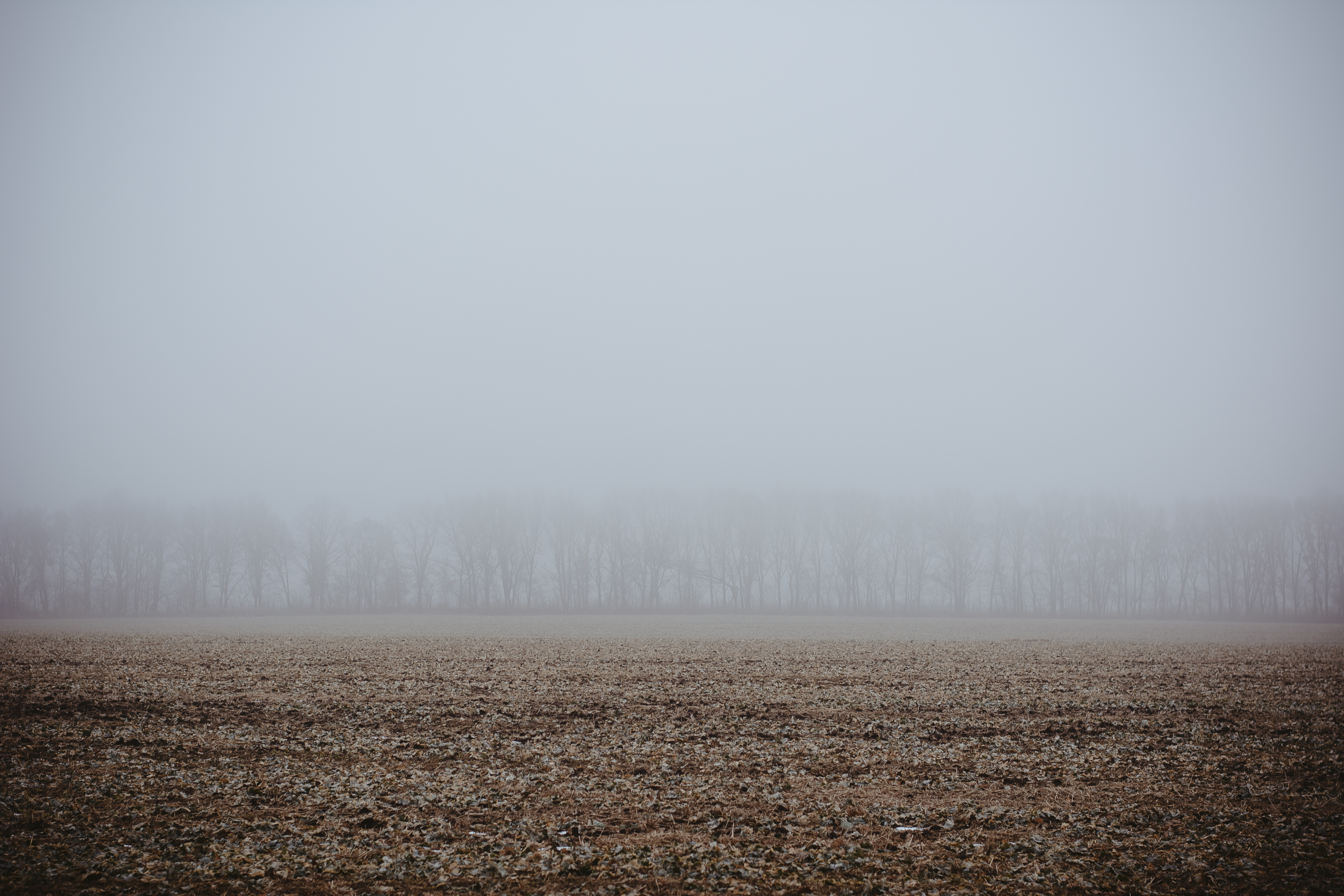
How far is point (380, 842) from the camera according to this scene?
332 inches

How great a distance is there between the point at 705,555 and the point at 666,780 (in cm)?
8549

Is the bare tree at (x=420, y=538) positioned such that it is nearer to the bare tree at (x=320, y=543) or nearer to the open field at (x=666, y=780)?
the bare tree at (x=320, y=543)

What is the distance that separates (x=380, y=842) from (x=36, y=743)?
9027 millimetres

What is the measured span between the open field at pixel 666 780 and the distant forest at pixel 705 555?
64573 millimetres

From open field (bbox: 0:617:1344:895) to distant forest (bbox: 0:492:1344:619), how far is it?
64573mm

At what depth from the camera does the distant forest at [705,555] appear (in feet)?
272

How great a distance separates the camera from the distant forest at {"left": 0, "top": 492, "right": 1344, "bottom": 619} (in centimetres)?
8288

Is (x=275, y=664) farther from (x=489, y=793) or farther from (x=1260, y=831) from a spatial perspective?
(x=1260, y=831)

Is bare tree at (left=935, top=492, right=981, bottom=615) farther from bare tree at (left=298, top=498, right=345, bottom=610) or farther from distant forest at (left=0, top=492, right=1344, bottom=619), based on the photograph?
bare tree at (left=298, top=498, right=345, bottom=610)

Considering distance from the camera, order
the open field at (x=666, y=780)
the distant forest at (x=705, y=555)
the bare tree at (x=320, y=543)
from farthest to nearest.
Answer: the bare tree at (x=320, y=543)
the distant forest at (x=705, y=555)
the open field at (x=666, y=780)

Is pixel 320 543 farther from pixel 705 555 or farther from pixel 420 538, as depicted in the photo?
pixel 705 555

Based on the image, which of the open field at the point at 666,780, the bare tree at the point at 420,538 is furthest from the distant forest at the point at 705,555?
the open field at the point at 666,780

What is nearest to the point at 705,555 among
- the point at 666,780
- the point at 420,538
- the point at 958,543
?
the point at 958,543

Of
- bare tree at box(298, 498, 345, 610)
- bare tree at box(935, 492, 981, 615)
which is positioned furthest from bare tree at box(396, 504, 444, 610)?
bare tree at box(935, 492, 981, 615)
